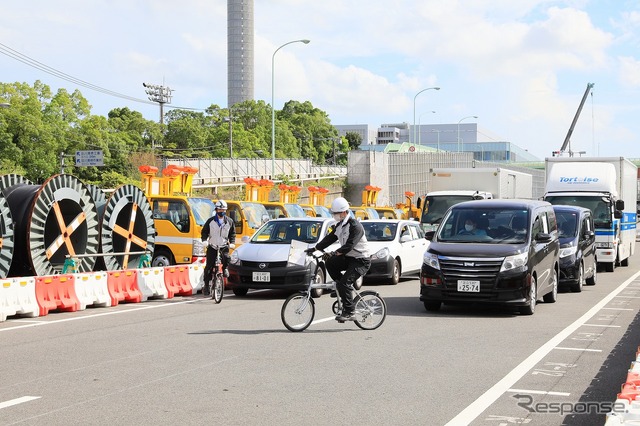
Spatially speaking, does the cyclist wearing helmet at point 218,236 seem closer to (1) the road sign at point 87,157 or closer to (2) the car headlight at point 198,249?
(2) the car headlight at point 198,249

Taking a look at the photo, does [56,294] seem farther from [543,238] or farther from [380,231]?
[380,231]

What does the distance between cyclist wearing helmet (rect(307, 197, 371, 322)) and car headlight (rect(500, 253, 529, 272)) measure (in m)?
2.86

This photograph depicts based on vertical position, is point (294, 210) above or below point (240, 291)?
above

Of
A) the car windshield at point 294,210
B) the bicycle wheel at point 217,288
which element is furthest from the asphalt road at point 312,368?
the car windshield at point 294,210

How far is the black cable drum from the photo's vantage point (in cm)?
1709

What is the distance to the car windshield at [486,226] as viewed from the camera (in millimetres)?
14930

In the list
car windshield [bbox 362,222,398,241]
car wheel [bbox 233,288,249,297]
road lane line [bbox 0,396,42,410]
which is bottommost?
car wheel [bbox 233,288,249,297]

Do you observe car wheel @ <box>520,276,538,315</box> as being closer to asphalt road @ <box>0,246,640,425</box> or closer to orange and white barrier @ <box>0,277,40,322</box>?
asphalt road @ <box>0,246,640,425</box>

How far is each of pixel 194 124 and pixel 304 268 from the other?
82.0m

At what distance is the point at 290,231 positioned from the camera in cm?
1912

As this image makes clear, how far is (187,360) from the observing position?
9.66 metres

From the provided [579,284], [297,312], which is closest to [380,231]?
[579,284]

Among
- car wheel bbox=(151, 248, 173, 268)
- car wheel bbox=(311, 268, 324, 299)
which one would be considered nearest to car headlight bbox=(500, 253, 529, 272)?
car wheel bbox=(311, 268, 324, 299)

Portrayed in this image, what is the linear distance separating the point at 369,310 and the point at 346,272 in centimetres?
65
